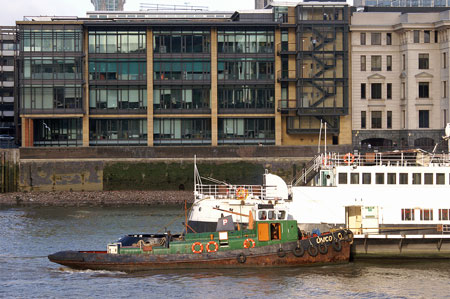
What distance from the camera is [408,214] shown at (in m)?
47.8

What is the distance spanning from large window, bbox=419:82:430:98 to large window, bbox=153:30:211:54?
23.6 meters

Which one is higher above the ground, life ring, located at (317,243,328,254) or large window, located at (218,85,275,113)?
large window, located at (218,85,275,113)

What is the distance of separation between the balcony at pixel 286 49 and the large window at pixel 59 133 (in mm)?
22850

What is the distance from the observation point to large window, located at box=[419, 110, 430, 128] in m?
96.0

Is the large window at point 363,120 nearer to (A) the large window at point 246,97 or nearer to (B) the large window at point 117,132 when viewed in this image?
(A) the large window at point 246,97

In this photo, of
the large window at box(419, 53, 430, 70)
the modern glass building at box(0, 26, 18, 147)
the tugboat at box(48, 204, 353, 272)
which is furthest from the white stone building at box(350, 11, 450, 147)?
the modern glass building at box(0, 26, 18, 147)

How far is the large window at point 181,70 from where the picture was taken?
93.9 m

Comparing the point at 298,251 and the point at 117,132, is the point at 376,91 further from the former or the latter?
the point at 298,251

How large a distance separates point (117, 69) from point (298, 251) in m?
52.4

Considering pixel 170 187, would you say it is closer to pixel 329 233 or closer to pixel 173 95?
pixel 173 95

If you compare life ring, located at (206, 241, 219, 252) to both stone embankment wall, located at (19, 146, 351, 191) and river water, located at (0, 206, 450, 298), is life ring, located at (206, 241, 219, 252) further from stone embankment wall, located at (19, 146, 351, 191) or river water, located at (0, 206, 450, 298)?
stone embankment wall, located at (19, 146, 351, 191)

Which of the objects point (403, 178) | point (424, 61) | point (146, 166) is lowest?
point (403, 178)

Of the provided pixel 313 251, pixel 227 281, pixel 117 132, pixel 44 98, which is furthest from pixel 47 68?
pixel 227 281

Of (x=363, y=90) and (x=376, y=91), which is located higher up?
(x=363, y=90)
